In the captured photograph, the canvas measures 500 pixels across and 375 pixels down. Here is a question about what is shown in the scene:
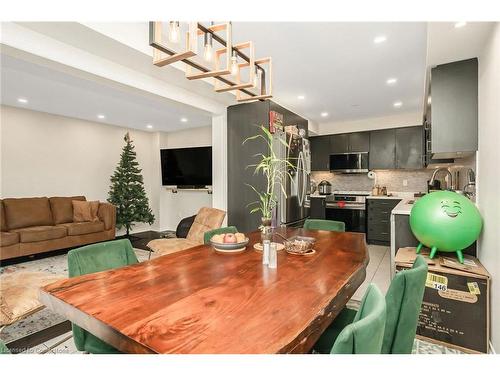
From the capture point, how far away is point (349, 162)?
582cm

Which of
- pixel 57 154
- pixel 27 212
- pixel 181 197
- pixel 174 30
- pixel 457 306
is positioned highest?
pixel 174 30

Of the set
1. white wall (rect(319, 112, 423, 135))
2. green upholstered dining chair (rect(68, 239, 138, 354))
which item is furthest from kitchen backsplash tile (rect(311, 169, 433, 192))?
green upholstered dining chair (rect(68, 239, 138, 354))

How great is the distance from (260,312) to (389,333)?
60 centimetres

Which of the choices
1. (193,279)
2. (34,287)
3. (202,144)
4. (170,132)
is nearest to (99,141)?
(170,132)

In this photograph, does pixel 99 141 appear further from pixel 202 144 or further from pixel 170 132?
pixel 202 144

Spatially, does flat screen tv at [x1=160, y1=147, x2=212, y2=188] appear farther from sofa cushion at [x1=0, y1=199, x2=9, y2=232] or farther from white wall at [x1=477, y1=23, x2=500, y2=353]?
white wall at [x1=477, y1=23, x2=500, y2=353]

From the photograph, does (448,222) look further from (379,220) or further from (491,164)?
(379,220)

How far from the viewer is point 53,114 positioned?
523 cm

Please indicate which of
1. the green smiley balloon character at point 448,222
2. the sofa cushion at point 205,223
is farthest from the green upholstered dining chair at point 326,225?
the sofa cushion at point 205,223

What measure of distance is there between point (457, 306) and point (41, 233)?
5.31 metres

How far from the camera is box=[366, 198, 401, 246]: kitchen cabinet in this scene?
16.7ft

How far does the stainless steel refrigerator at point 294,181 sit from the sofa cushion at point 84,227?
3.44 meters

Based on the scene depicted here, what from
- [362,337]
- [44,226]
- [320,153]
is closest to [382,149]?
[320,153]

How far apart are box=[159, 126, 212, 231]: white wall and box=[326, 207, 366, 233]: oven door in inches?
113
